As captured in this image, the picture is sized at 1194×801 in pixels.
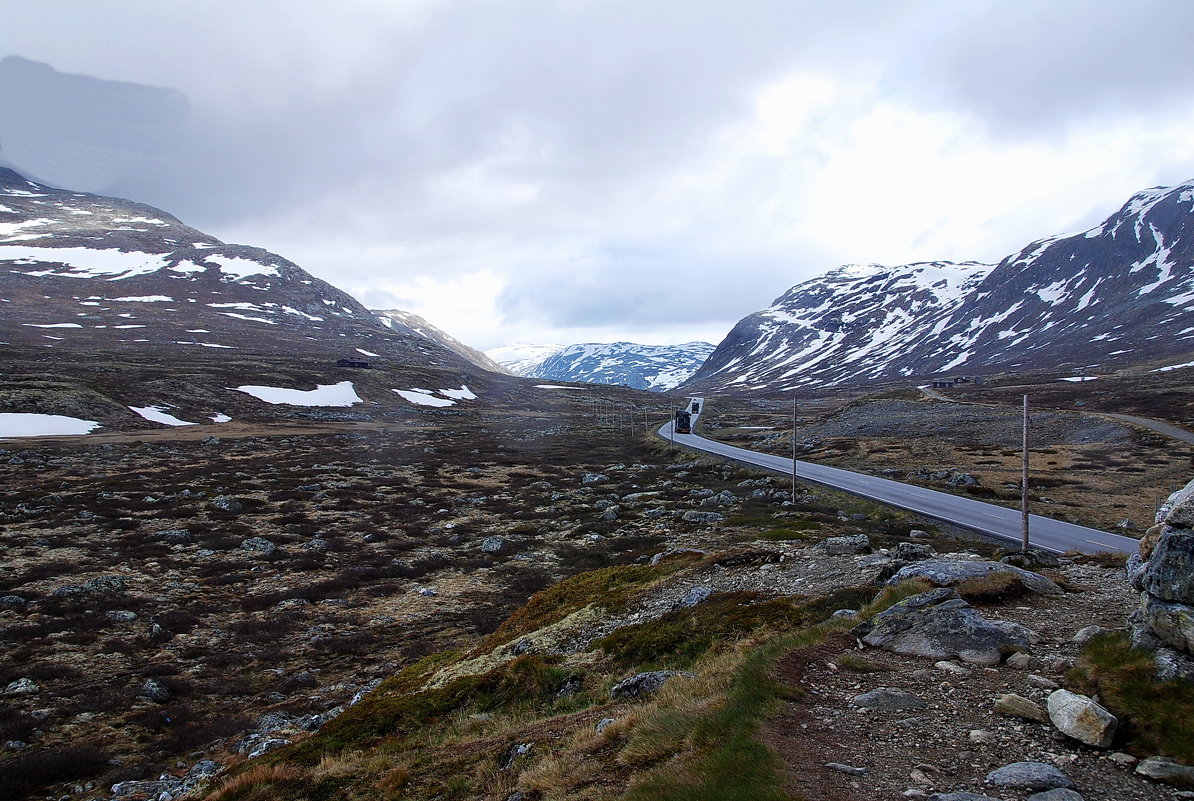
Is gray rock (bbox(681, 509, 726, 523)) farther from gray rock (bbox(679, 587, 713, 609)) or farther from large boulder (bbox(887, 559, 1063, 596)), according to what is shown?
large boulder (bbox(887, 559, 1063, 596))

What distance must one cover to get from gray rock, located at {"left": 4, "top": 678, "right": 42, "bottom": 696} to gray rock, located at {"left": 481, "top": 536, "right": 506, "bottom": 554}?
58.0 feet

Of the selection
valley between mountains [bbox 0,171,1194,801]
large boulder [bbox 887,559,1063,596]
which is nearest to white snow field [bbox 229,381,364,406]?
valley between mountains [bbox 0,171,1194,801]

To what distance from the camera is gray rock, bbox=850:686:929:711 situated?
866 cm

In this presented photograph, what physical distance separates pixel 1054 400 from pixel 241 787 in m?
118

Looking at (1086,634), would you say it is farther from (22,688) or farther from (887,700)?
(22,688)

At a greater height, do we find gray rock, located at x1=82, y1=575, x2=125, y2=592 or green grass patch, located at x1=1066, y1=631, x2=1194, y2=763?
green grass patch, located at x1=1066, y1=631, x2=1194, y2=763

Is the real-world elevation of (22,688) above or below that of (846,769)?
below

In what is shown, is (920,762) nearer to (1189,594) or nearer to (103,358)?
(1189,594)

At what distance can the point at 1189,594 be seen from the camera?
7.94 metres

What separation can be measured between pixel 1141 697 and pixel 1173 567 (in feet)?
6.37

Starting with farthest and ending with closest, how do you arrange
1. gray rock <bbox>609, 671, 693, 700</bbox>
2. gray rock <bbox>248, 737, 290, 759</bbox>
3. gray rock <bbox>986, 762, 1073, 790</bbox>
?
gray rock <bbox>248, 737, 290, 759</bbox> < gray rock <bbox>609, 671, 693, 700</bbox> < gray rock <bbox>986, 762, 1073, 790</bbox>

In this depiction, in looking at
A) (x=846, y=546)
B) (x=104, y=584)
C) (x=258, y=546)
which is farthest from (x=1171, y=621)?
(x=258, y=546)

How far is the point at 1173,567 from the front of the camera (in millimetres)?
8117

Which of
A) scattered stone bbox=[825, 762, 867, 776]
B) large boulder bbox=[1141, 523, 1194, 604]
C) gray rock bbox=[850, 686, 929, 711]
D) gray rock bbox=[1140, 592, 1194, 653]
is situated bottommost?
gray rock bbox=[850, 686, 929, 711]
